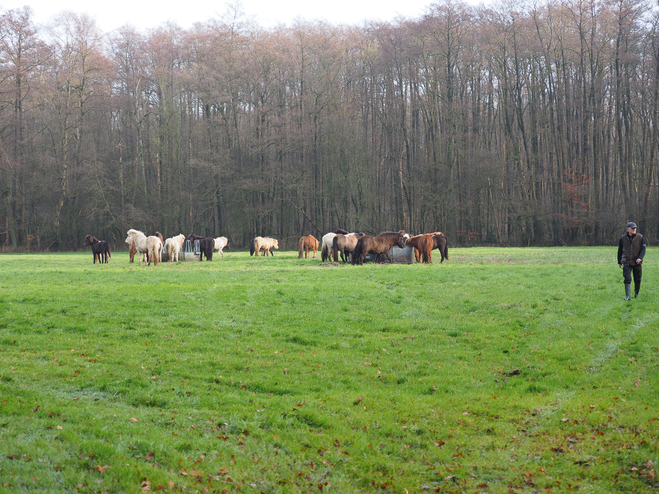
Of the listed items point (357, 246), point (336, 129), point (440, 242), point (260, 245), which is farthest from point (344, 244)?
point (336, 129)

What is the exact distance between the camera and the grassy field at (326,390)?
545 cm

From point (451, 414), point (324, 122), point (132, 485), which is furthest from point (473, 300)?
point (324, 122)

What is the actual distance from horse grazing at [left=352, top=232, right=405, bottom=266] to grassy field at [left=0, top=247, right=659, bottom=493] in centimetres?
944

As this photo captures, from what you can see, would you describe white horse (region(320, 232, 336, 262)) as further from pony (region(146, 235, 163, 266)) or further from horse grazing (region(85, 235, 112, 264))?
horse grazing (region(85, 235, 112, 264))

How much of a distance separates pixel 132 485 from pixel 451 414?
14.4 feet

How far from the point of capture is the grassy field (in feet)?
17.9

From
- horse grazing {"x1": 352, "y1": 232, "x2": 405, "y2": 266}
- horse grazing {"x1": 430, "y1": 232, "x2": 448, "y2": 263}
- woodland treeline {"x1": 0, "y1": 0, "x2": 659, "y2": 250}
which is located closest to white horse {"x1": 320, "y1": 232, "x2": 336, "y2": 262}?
horse grazing {"x1": 352, "y1": 232, "x2": 405, "y2": 266}

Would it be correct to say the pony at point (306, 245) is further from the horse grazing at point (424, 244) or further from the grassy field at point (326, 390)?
the grassy field at point (326, 390)

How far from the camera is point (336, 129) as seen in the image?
49188 mm

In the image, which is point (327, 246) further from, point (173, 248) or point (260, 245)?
point (173, 248)

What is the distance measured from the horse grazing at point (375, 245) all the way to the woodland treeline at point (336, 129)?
71.0ft

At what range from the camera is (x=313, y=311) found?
1370cm

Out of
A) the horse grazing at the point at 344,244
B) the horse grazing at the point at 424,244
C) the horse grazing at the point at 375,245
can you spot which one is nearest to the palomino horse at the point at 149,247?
the horse grazing at the point at 344,244

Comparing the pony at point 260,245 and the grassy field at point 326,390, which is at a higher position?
the pony at point 260,245
